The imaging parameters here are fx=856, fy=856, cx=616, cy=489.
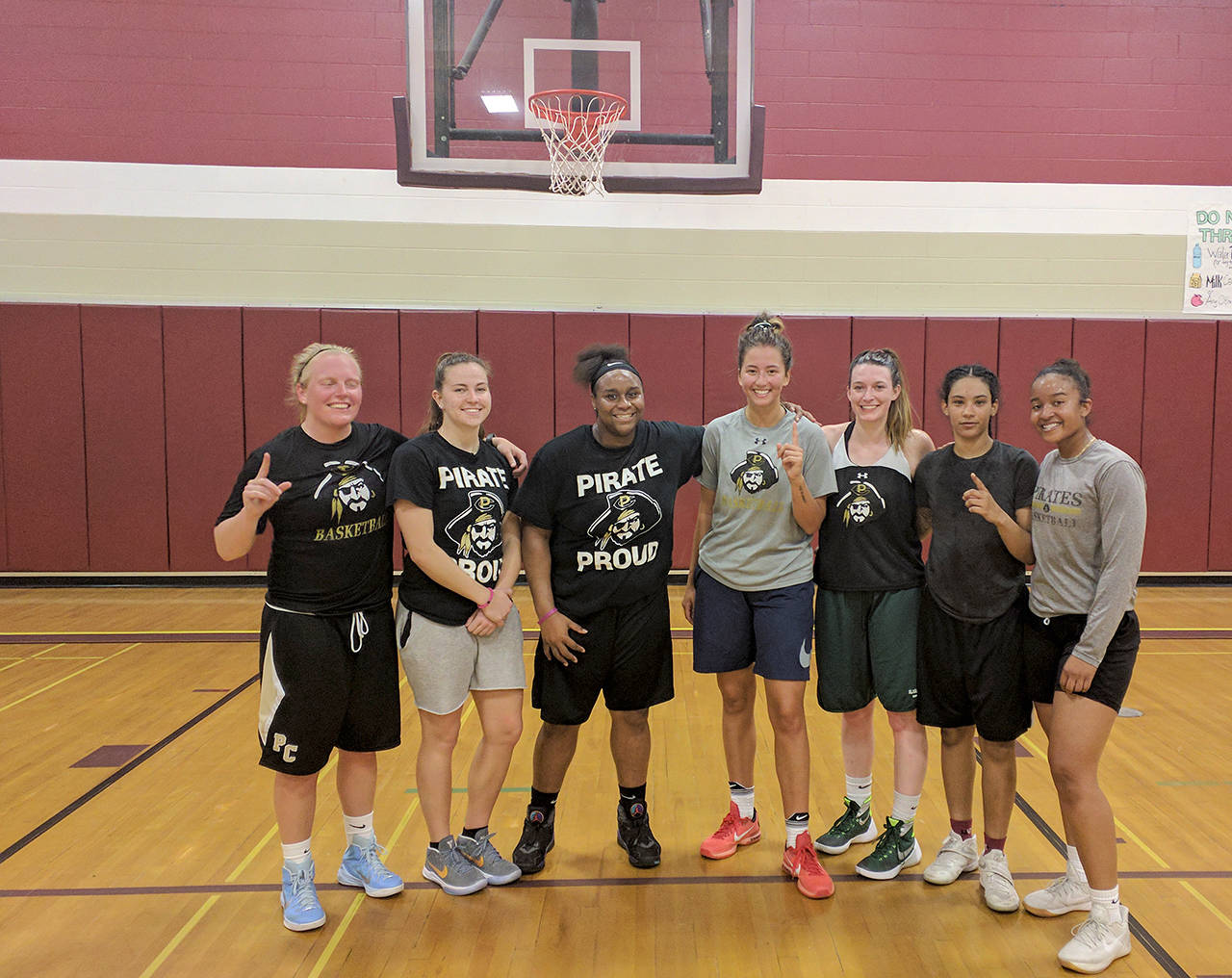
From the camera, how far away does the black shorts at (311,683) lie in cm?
256

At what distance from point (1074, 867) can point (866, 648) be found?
2.99ft

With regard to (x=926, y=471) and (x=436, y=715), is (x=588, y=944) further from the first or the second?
(x=926, y=471)

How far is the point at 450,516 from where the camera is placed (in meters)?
2.73

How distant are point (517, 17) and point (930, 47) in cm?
390

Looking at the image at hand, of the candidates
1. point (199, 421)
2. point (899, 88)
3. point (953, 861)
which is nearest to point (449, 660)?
point (953, 861)

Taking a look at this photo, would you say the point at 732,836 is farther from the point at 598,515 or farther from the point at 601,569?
the point at 598,515

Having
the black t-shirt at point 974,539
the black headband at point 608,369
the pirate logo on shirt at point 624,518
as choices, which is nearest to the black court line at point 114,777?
the pirate logo on shirt at point 624,518

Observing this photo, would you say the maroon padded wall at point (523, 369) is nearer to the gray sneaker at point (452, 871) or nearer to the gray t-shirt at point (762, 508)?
the gray t-shirt at point (762, 508)

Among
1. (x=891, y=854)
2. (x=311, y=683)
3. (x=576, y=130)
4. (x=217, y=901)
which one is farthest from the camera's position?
(x=576, y=130)

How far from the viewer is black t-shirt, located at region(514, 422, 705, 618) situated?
2846 millimetres

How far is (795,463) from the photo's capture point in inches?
108

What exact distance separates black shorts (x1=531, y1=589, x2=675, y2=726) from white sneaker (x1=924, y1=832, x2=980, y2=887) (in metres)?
1.06

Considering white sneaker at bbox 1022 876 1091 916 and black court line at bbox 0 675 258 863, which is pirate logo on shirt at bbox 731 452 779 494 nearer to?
white sneaker at bbox 1022 876 1091 916

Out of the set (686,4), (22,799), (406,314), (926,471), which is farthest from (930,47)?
(22,799)
